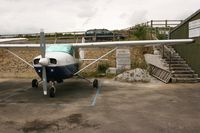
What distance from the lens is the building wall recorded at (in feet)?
58.8

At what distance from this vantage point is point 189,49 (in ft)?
63.4

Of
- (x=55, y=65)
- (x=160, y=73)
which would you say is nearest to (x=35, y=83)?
(x=55, y=65)

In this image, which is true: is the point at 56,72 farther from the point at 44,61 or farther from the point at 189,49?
the point at 189,49

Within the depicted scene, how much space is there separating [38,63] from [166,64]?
1016 centimetres

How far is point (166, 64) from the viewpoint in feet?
65.8

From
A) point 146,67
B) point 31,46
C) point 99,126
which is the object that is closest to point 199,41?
point 146,67

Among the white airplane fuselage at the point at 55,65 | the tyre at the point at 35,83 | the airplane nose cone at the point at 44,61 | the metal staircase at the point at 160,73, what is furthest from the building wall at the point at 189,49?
the airplane nose cone at the point at 44,61

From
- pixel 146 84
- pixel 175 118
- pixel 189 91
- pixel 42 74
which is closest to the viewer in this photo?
pixel 175 118

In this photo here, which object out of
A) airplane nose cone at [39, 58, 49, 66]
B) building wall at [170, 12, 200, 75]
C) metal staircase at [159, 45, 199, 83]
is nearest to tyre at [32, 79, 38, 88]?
airplane nose cone at [39, 58, 49, 66]

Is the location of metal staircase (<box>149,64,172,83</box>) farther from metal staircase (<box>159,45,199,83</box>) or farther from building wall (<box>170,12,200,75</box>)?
building wall (<box>170,12,200,75</box>)

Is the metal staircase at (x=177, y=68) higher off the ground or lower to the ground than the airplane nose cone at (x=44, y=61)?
lower

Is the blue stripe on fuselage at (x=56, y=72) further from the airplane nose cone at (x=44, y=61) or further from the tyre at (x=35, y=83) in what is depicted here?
the tyre at (x=35, y=83)

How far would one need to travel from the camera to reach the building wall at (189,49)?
58.8 ft

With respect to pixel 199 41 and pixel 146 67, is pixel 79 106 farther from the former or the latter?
pixel 146 67
